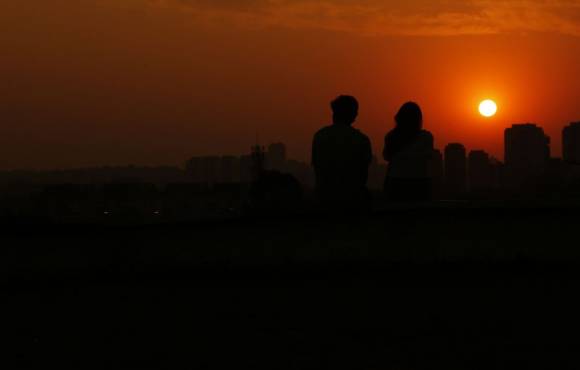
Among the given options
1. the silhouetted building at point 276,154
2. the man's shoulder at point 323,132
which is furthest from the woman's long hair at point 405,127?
the silhouetted building at point 276,154

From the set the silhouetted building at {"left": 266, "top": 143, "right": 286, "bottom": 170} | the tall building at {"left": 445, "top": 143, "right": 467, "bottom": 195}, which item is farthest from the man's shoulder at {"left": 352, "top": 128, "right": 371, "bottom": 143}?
the silhouetted building at {"left": 266, "top": 143, "right": 286, "bottom": 170}

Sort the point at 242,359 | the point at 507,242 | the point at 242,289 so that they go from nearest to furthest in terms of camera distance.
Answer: the point at 242,359 → the point at 242,289 → the point at 507,242

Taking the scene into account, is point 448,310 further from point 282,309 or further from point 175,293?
point 175,293

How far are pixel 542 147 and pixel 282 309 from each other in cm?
14377

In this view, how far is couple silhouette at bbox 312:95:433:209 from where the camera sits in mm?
10945

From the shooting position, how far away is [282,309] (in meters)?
8.40

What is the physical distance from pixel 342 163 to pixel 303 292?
7.71ft

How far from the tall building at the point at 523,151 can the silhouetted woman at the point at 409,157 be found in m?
124

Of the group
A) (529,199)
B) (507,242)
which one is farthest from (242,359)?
(529,199)

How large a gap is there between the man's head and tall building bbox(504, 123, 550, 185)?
125 m

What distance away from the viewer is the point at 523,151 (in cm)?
15212

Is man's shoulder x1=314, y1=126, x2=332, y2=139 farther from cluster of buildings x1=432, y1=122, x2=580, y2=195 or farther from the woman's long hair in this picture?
cluster of buildings x1=432, y1=122, x2=580, y2=195

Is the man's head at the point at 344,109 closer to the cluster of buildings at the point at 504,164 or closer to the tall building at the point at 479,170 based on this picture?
the cluster of buildings at the point at 504,164

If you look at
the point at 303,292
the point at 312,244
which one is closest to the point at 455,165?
the point at 312,244
